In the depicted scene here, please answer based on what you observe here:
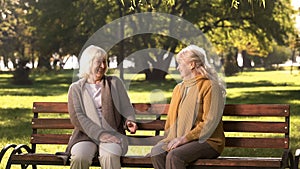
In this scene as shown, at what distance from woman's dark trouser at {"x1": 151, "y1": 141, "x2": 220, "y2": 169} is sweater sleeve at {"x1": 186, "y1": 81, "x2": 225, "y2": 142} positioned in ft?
0.24

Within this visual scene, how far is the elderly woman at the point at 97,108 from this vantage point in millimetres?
6836

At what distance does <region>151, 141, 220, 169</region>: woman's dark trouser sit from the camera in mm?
6395

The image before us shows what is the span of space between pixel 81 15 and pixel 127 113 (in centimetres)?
3356

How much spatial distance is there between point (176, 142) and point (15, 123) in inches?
437

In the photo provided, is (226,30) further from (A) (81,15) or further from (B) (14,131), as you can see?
(B) (14,131)

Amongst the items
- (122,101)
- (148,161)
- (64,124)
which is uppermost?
(122,101)

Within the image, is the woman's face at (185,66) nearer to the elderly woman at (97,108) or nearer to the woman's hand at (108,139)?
the elderly woman at (97,108)

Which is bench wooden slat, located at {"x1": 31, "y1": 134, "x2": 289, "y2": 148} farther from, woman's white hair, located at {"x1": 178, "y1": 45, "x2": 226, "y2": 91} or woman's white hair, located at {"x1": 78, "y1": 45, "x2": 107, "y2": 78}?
woman's white hair, located at {"x1": 78, "y1": 45, "x2": 107, "y2": 78}

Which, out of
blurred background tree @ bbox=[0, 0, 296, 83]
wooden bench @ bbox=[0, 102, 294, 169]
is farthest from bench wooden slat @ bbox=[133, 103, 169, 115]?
blurred background tree @ bbox=[0, 0, 296, 83]

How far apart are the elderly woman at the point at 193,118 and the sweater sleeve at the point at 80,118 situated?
1.94 ft

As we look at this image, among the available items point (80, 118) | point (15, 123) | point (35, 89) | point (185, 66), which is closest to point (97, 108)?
point (80, 118)

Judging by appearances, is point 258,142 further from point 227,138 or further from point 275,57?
point 275,57

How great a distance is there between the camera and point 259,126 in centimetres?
702

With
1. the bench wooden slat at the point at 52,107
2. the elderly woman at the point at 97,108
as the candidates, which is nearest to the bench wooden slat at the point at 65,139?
the bench wooden slat at the point at 52,107
